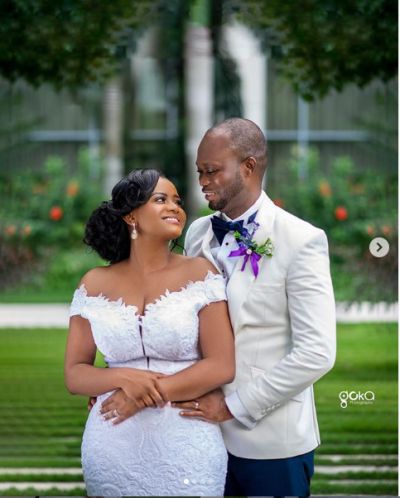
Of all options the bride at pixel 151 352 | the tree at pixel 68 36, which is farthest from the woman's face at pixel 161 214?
the tree at pixel 68 36

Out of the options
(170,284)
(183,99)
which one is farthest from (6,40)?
(170,284)

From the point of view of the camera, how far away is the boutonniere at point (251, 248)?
242 centimetres

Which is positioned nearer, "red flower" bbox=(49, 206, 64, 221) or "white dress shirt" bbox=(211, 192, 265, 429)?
"white dress shirt" bbox=(211, 192, 265, 429)

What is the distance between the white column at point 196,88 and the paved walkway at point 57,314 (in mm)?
605

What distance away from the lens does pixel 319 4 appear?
349cm

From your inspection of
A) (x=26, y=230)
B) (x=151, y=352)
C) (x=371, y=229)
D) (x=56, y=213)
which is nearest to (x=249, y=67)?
(x=371, y=229)

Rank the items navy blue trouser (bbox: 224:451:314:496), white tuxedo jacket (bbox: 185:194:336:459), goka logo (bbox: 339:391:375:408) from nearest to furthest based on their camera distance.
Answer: white tuxedo jacket (bbox: 185:194:336:459), navy blue trouser (bbox: 224:451:314:496), goka logo (bbox: 339:391:375:408)

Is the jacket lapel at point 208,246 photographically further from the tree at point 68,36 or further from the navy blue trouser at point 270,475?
the tree at point 68,36

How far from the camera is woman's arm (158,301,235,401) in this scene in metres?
2.38

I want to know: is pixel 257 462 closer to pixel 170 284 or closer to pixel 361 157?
pixel 170 284

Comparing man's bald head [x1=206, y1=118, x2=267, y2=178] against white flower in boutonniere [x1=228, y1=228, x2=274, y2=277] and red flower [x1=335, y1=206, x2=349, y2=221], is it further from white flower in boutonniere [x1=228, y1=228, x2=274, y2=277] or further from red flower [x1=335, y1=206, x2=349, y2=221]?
red flower [x1=335, y1=206, x2=349, y2=221]

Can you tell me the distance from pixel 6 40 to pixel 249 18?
0.74 meters

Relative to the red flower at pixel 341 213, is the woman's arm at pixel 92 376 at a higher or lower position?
lower

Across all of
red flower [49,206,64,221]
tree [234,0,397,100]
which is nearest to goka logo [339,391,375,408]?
tree [234,0,397,100]
